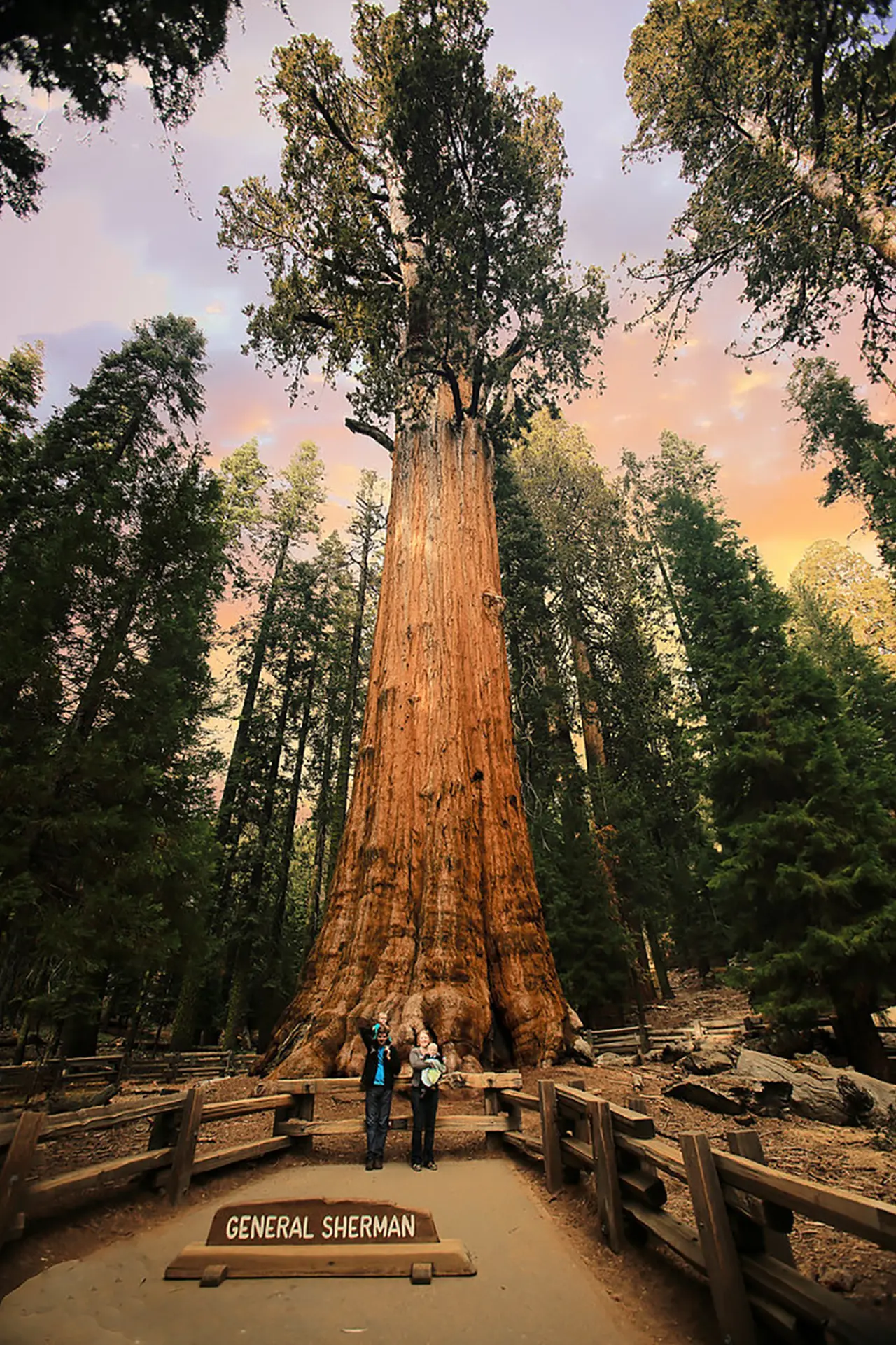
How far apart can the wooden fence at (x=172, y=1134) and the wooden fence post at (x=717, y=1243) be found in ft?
10.6

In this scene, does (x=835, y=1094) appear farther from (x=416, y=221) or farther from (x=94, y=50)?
(x=416, y=221)

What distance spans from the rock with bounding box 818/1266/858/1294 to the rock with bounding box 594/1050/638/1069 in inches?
264

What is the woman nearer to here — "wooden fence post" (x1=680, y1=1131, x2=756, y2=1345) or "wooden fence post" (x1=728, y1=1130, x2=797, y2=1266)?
"wooden fence post" (x1=680, y1=1131, x2=756, y2=1345)

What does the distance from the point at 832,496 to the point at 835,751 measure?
1629 centimetres

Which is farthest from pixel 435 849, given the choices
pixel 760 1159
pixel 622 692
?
pixel 622 692

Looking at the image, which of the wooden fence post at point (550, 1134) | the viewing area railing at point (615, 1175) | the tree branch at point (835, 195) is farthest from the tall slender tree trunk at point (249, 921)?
the tree branch at point (835, 195)

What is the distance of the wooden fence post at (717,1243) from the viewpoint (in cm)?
225

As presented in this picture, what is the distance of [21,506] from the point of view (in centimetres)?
1284

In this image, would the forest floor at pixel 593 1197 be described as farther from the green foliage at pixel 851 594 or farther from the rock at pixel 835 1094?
the green foliage at pixel 851 594

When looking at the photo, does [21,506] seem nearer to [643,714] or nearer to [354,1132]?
[354,1132]

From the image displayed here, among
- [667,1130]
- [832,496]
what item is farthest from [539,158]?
[667,1130]

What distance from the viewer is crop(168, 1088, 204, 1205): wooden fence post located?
4.09 metres

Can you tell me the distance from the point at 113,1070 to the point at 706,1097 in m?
11.9

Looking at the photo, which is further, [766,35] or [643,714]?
[643,714]
